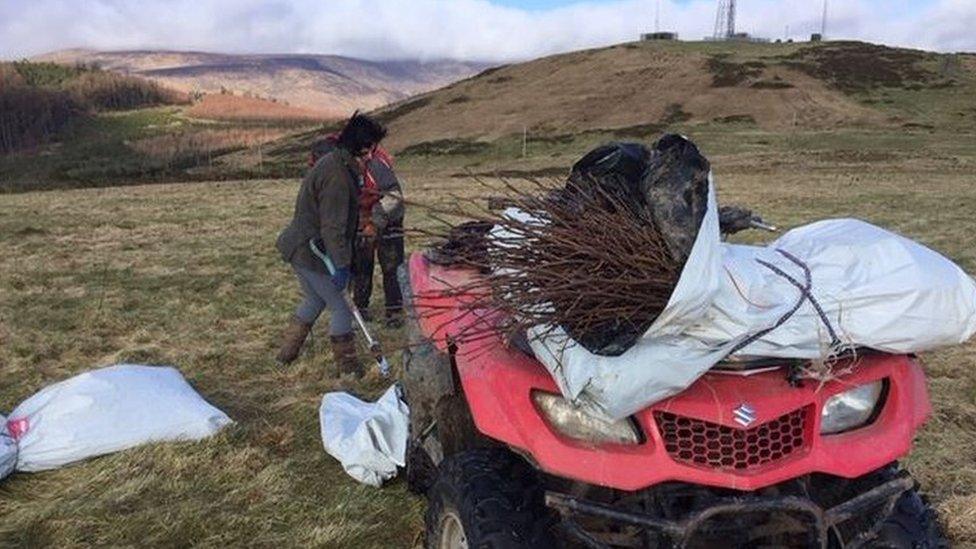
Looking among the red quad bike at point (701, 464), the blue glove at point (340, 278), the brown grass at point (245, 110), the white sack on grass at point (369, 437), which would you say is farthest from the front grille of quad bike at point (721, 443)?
the brown grass at point (245, 110)

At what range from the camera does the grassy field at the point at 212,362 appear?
4059 mm

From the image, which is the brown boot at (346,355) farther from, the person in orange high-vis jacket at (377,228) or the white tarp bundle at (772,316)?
the white tarp bundle at (772,316)

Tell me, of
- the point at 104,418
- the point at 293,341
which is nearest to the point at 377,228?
the point at 293,341

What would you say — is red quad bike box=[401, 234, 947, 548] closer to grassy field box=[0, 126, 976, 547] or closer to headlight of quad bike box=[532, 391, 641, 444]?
headlight of quad bike box=[532, 391, 641, 444]

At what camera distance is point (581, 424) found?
2.65 metres

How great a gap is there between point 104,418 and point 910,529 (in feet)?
12.7

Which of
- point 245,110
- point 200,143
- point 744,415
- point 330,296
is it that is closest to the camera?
point 744,415

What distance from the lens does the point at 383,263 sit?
328 inches

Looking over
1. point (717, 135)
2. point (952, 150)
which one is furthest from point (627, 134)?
point (952, 150)

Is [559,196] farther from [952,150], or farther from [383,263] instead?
[952,150]

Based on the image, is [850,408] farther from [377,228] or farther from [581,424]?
[377,228]

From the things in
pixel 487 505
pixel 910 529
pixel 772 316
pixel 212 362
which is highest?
pixel 772 316

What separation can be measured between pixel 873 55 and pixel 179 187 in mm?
58673

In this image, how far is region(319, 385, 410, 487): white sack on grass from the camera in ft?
15.0
